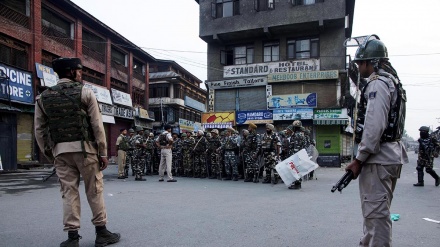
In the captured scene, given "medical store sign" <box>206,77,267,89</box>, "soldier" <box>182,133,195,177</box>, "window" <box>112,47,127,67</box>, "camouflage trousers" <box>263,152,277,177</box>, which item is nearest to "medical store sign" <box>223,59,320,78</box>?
"medical store sign" <box>206,77,267,89</box>

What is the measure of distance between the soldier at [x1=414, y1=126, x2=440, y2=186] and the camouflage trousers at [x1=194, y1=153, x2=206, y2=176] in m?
7.40

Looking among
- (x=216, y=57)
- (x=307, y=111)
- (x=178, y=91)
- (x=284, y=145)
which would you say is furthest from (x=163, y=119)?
(x=284, y=145)

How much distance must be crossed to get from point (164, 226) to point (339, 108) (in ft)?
60.3

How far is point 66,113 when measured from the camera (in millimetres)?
3752

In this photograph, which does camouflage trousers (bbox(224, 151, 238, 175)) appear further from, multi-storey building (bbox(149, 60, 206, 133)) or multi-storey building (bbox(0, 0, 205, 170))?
multi-storey building (bbox(149, 60, 206, 133))

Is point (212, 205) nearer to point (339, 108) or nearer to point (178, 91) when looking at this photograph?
point (339, 108)

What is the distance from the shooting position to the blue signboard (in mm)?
23281

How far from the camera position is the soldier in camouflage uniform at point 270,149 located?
10633mm

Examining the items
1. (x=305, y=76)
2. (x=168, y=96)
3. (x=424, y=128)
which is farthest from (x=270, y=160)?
(x=168, y=96)

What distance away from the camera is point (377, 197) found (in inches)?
109

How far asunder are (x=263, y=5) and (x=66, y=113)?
22.0 m

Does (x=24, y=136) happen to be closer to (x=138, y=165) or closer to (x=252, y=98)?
(x=138, y=165)

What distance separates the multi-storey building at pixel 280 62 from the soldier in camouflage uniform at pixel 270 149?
37.6 feet

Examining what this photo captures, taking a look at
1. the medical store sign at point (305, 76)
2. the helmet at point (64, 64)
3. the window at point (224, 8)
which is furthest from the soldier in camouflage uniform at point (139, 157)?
the window at point (224, 8)
